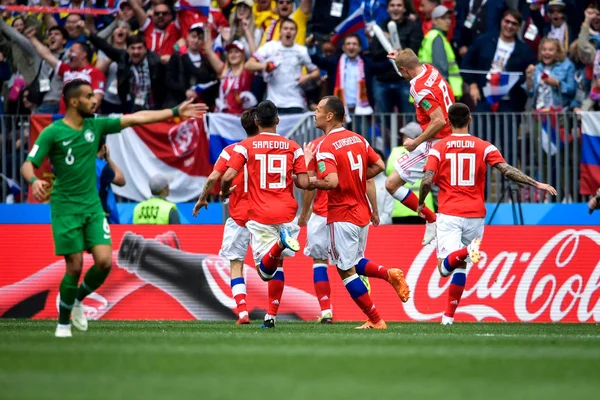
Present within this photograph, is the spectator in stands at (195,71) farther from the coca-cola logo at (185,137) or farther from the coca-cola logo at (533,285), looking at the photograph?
the coca-cola logo at (533,285)

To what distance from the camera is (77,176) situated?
11203 mm

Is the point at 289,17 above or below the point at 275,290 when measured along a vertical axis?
above

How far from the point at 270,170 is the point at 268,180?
0.41ft

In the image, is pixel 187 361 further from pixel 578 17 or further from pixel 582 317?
pixel 578 17

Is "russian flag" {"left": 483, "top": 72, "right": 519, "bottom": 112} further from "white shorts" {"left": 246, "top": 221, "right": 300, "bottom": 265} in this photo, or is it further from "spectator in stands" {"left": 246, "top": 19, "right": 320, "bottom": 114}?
"white shorts" {"left": 246, "top": 221, "right": 300, "bottom": 265}

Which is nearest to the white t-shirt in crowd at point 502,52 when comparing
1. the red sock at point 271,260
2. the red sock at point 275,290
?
the red sock at point 275,290

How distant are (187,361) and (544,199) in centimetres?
1130

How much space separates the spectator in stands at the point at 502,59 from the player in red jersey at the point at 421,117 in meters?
4.29

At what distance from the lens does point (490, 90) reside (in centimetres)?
1981

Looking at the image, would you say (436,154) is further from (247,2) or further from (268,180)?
(247,2)

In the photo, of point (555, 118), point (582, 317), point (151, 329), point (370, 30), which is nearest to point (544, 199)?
point (555, 118)

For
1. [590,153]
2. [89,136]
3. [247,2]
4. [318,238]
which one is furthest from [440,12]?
[89,136]

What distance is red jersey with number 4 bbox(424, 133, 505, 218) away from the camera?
47.6 ft

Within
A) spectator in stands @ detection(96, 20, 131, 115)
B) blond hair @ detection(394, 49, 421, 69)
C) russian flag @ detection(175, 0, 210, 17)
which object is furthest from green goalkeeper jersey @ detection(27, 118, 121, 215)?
russian flag @ detection(175, 0, 210, 17)
